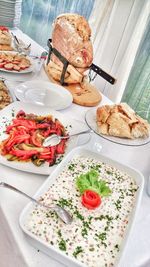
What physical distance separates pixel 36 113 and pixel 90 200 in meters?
0.44

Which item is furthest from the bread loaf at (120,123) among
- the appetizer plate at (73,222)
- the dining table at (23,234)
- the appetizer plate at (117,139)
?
the appetizer plate at (73,222)

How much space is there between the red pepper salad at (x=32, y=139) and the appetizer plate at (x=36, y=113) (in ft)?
0.04

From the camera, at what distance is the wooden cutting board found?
1.23m

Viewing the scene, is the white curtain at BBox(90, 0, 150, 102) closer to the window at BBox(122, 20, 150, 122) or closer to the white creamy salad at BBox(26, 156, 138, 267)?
the window at BBox(122, 20, 150, 122)

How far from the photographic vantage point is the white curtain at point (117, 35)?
5.89 feet

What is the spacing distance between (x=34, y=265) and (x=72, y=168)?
0.27 m

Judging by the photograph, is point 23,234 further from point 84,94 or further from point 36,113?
point 84,94

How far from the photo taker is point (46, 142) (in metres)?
0.81

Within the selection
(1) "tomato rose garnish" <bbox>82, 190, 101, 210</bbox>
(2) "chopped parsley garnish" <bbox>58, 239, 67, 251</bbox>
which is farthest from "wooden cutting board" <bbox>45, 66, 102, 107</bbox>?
(2) "chopped parsley garnish" <bbox>58, 239, 67, 251</bbox>

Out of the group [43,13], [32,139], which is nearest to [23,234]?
[32,139]

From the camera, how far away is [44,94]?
1.20 meters

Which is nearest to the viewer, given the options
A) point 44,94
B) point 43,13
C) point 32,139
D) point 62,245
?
point 62,245

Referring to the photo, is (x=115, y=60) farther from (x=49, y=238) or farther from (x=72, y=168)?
(x=49, y=238)

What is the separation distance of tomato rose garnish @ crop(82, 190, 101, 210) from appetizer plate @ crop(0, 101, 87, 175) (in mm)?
138
